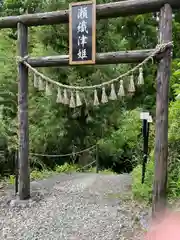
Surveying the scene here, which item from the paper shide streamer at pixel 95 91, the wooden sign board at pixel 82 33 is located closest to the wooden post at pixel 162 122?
the paper shide streamer at pixel 95 91

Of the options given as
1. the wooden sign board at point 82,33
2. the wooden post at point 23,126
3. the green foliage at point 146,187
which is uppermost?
the wooden sign board at point 82,33

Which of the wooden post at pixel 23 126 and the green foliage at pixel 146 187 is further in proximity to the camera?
the wooden post at pixel 23 126

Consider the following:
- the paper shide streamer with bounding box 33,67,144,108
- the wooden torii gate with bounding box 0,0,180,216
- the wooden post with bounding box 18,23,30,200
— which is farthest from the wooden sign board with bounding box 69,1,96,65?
the wooden post with bounding box 18,23,30,200

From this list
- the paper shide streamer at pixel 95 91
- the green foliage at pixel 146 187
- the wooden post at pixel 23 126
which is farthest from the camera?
the wooden post at pixel 23 126

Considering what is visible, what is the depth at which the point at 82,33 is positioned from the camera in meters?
4.61

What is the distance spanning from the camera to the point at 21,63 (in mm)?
5133

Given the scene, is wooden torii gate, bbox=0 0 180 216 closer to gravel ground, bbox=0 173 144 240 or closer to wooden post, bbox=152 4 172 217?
wooden post, bbox=152 4 172 217

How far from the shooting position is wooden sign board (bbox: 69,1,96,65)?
455 cm

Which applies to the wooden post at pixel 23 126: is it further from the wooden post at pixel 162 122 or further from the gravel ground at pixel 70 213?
the wooden post at pixel 162 122

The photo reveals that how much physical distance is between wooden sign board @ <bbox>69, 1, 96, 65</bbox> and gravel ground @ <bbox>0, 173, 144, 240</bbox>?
2120 millimetres

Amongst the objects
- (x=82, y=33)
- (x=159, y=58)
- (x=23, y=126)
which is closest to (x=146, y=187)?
(x=159, y=58)

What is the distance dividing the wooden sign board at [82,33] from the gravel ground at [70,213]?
2.12 m

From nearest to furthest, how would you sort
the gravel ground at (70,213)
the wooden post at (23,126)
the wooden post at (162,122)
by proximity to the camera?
the gravel ground at (70,213), the wooden post at (162,122), the wooden post at (23,126)

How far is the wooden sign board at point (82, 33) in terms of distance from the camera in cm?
455
